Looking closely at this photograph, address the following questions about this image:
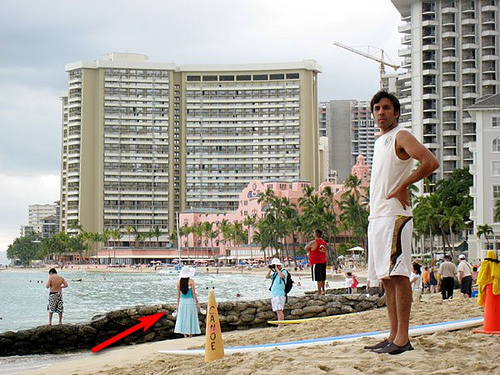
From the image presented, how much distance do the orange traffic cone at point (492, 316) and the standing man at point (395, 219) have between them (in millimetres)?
1827

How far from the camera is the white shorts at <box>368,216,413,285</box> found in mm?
6496

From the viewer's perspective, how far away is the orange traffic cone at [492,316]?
8211mm

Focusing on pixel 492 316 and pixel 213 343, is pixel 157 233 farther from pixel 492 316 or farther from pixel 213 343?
pixel 492 316

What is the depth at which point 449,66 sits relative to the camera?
98.8 meters

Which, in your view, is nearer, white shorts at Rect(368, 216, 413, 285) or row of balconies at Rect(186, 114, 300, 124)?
white shorts at Rect(368, 216, 413, 285)

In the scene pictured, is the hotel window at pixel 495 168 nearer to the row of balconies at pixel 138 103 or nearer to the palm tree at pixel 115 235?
the palm tree at pixel 115 235

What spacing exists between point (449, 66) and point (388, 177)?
96287 mm

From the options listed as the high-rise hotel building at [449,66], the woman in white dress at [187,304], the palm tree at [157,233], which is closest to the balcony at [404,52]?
the high-rise hotel building at [449,66]

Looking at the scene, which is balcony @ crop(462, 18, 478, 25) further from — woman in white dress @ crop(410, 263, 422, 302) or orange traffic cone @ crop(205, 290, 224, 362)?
Answer: orange traffic cone @ crop(205, 290, 224, 362)

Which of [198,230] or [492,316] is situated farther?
[198,230]

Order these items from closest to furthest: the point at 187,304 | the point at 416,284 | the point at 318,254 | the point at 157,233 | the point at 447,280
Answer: the point at 187,304, the point at 318,254, the point at 447,280, the point at 416,284, the point at 157,233

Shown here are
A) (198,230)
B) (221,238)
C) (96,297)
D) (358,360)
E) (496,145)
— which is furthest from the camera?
(221,238)
